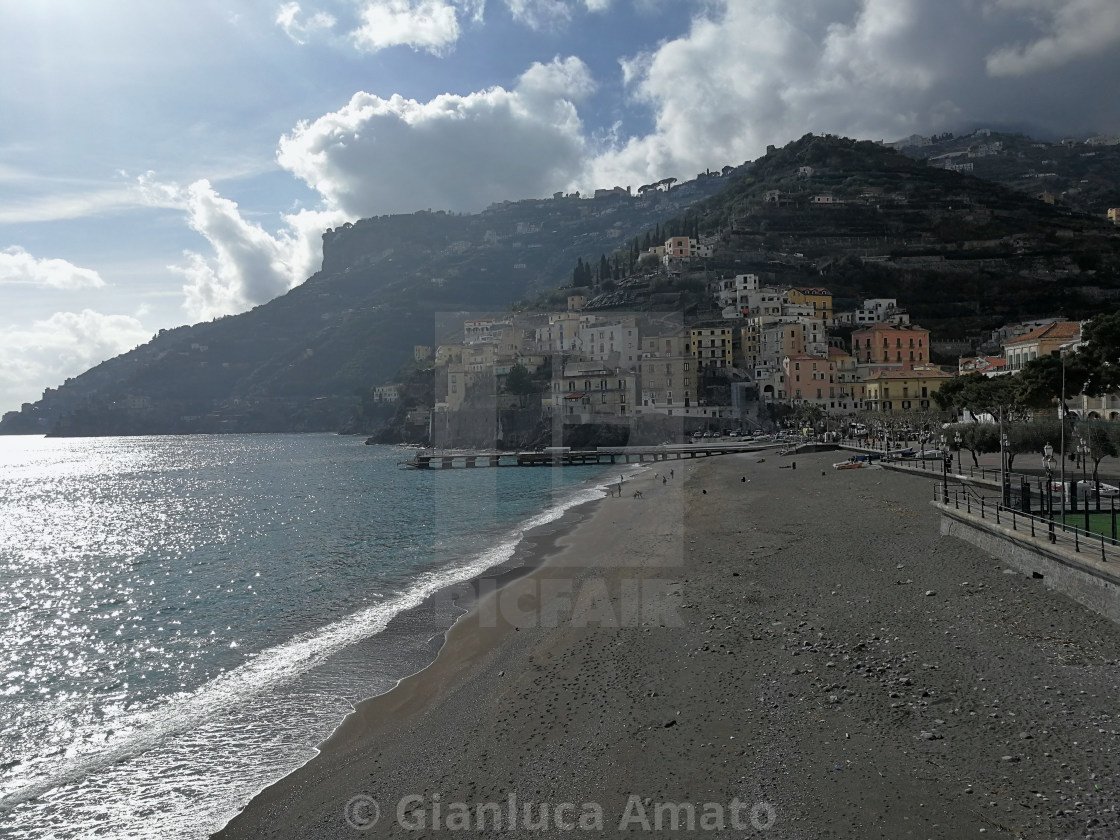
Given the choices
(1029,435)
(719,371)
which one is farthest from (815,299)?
(1029,435)

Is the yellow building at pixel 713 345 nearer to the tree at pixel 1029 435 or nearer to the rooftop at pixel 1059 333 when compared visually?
the rooftop at pixel 1059 333

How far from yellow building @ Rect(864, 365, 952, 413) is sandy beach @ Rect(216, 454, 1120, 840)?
61.4m

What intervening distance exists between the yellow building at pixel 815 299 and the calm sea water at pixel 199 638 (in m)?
63.8

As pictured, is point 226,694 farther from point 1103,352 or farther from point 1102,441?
point 1103,352

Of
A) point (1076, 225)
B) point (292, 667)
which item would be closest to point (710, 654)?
point (292, 667)

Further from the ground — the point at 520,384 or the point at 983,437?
the point at 520,384

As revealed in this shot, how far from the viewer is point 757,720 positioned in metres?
8.75

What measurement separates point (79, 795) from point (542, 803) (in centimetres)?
642

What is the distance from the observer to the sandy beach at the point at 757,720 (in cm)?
689

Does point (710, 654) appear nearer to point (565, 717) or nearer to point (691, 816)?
point (565, 717)

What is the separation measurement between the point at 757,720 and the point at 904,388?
72.4m

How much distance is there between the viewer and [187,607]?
18.7m

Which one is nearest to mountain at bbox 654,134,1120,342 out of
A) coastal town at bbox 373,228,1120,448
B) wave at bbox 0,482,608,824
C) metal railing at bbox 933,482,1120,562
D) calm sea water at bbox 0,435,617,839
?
coastal town at bbox 373,228,1120,448

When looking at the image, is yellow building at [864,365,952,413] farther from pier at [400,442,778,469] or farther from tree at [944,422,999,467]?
tree at [944,422,999,467]
